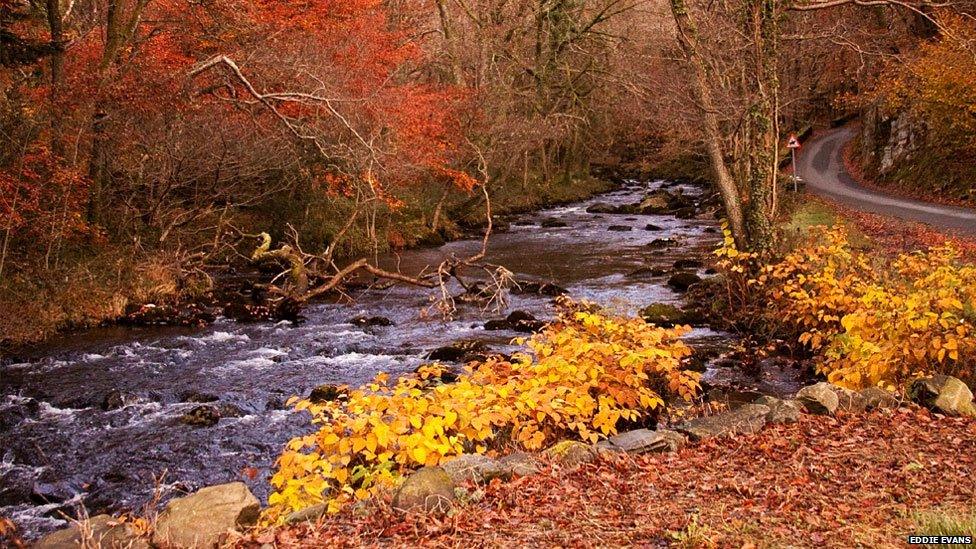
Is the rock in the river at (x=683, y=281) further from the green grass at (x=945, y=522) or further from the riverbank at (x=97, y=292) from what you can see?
the green grass at (x=945, y=522)

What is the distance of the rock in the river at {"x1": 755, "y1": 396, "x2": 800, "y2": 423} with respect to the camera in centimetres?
733

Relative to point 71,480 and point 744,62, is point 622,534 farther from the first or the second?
point 744,62

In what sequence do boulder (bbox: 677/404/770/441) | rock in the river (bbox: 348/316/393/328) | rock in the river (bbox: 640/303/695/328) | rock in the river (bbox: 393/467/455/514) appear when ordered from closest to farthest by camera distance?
rock in the river (bbox: 393/467/455/514)
boulder (bbox: 677/404/770/441)
rock in the river (bbox: 640/303/695/328)
rock in the river (bbox: 348/316/393/328)

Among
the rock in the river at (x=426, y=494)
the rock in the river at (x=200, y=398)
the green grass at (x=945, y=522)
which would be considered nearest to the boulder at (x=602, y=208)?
the rock in the river at (x=200, y=398)

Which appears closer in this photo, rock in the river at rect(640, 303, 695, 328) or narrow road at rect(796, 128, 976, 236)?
rock in the river at rect(640, 303, 695, 328)

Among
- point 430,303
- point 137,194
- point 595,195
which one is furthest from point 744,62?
point 595,195

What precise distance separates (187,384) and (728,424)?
28.3 ft

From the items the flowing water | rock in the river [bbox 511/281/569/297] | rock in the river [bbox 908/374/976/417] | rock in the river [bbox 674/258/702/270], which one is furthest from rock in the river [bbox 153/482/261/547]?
rock in the river [bbox 674/258/702/270]

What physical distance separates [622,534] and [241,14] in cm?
1988

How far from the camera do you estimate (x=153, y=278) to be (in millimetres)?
17703

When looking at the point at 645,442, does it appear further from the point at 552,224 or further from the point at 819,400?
the point at 552,224

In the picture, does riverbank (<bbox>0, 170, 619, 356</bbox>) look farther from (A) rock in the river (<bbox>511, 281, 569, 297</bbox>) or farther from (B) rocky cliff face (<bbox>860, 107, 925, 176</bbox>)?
(B) rocky cliff face (<bbox>860, 107, 925, 176</bbox>)

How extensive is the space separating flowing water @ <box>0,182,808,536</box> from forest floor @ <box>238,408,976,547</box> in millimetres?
2713

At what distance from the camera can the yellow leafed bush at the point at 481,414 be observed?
5.94 m
